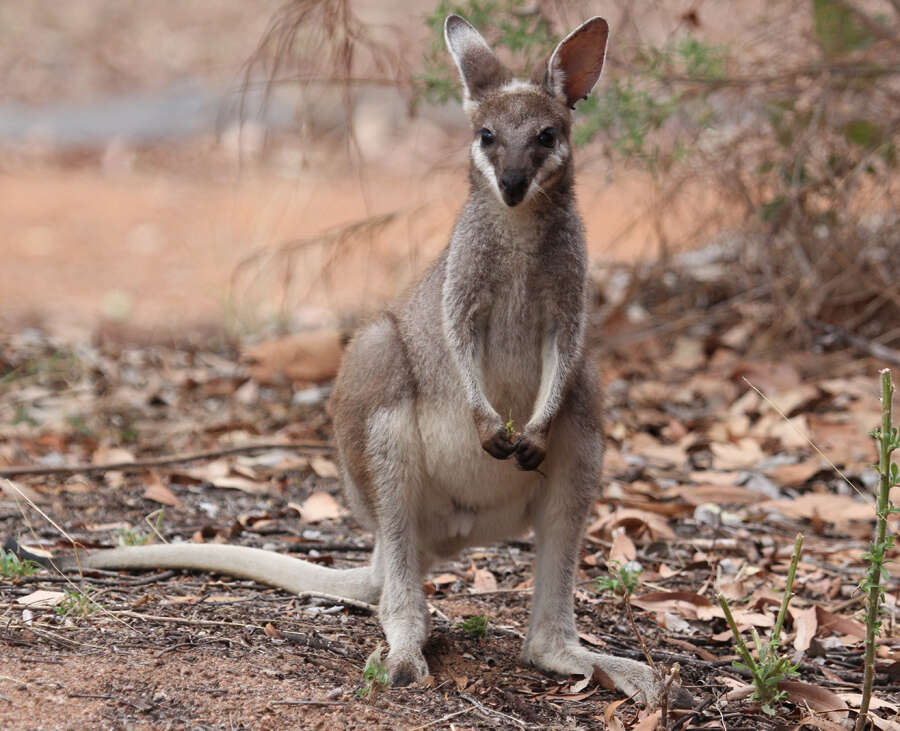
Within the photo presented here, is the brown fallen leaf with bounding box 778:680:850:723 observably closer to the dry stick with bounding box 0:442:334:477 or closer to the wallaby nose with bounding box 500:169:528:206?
the wallaby nose with bounding box 500:169:528:206

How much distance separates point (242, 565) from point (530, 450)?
42.5 inches

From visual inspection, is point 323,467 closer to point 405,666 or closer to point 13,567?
point 13,567

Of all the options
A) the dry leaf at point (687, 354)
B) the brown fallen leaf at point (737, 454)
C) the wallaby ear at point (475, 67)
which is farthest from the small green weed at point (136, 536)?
the dry leaf at point (687, 354)

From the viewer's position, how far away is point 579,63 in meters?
3.11

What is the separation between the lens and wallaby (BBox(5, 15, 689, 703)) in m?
3.04

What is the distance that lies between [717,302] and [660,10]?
1943 mm

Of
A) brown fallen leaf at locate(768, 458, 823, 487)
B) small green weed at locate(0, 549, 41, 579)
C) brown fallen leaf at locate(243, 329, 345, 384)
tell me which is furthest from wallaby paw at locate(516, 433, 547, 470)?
brown fallen leaf at locate(243, 329, 345, 384)

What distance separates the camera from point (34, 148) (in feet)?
44.7

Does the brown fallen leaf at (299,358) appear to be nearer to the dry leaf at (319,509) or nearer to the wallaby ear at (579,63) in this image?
the dry leaf at (319,509)

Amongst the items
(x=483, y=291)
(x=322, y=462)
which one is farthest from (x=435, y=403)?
(x=322, y=462)

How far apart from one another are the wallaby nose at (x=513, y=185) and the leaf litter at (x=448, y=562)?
1226 mm

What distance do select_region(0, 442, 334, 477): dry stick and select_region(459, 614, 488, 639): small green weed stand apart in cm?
166

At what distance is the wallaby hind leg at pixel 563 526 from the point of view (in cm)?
313

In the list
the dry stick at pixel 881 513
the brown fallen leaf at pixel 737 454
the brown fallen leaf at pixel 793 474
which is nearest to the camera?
the dry stick at pixel 881 513
